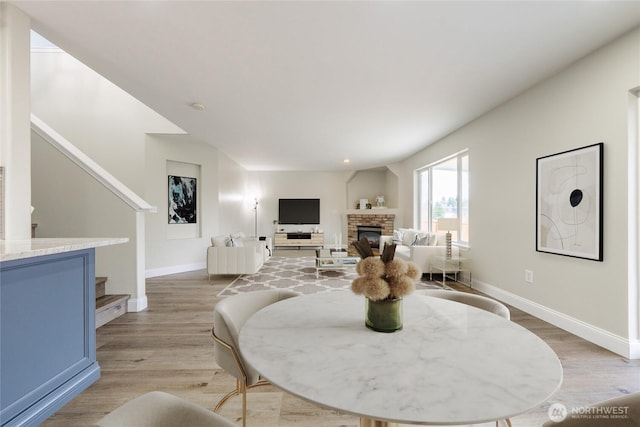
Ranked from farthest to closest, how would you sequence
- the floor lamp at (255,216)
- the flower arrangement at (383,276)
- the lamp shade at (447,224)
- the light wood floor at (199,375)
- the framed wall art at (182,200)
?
1. the floor lamp at (255,216)
2. the framed wall art at (182,200)
3. the lamp shade at (447,224)
4. the light wood floor at (199,375)
5. the flower arrangement at (383,276)

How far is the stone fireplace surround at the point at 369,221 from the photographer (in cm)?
805

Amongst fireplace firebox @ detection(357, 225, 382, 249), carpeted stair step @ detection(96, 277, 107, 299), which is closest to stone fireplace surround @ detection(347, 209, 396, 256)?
fireplace firebox @ detection(357, 225, 382, 249)

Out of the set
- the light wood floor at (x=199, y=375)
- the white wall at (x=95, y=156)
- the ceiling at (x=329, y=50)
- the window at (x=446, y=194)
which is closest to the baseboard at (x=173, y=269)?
the white wall at (x=95, y=156)

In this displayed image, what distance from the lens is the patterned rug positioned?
165 inches

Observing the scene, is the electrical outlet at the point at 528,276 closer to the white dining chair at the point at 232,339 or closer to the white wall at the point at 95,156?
the white dining chair at the point at 232,339

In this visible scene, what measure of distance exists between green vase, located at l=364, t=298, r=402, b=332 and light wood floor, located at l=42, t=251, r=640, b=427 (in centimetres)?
94

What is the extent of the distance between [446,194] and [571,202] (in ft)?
9.05

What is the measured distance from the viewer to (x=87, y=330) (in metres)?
1.87

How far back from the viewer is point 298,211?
874 centimetres

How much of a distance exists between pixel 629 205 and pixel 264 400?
3.07 m

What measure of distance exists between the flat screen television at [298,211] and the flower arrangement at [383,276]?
7704 millimetres

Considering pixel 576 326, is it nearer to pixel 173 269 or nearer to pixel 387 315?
pixel 387 315

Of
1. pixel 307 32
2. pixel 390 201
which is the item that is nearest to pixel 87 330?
pixel 307 32

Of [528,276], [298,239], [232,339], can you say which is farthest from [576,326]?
[298,239]
